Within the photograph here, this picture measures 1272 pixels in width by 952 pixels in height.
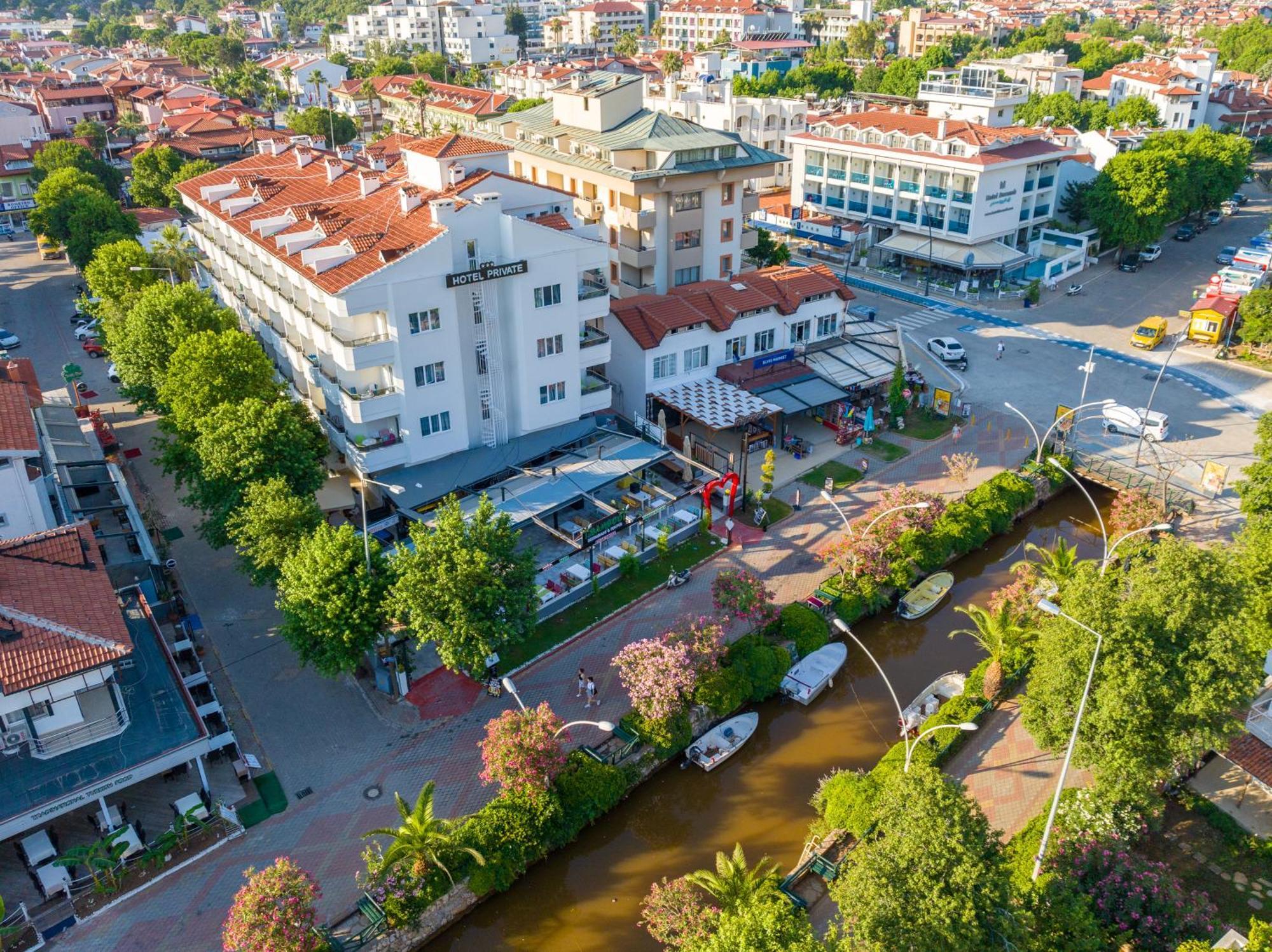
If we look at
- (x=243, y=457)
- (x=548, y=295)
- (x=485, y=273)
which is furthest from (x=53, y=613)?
(x=548, y=295)

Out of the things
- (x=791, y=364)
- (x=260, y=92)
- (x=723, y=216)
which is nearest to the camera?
(x=791, y=364)

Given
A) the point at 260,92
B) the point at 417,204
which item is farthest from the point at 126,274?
the point at 260,92

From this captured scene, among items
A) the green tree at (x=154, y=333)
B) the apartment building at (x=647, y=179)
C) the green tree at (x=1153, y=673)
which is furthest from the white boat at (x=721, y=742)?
the apartment building at (x=647, y=179)

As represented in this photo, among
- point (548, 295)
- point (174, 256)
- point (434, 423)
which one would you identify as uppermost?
point (548, 295)

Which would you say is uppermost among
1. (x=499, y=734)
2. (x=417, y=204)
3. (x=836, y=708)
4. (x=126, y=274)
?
(x=417, y=204)

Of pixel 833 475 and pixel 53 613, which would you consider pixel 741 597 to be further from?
pixel 53 613

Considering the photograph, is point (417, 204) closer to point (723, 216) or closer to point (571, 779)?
point (723, 216)

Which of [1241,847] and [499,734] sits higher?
[499,734]
